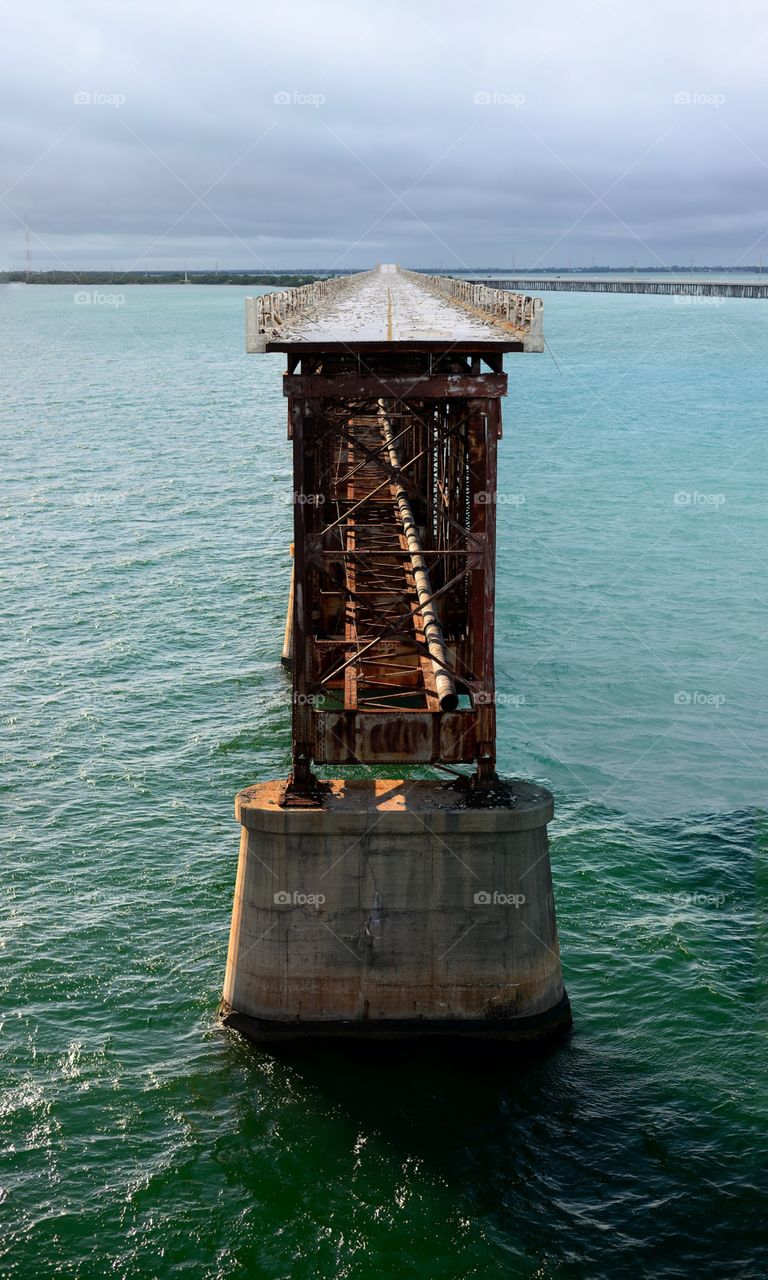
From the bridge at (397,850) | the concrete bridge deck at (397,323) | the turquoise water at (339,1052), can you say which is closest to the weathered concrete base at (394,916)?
the bridge at (397,850)

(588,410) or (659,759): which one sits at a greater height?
(588,410)

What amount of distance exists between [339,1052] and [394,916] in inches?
88.2

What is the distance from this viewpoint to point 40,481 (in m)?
68.4

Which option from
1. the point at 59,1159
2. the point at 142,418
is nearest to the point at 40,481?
the point at 142,418

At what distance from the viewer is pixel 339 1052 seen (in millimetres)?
18688

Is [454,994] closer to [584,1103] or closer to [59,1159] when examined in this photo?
[584,1103]

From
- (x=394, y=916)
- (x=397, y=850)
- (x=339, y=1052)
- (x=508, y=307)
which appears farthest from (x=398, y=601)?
(x=339, y=1052)

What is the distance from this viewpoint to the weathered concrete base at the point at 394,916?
18.3 meters

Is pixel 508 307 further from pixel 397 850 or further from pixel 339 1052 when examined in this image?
pixel 339 1052

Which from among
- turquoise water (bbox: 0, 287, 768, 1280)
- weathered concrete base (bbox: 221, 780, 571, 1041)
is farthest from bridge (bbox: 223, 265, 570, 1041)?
turquoise water (bbox: 0, 287, 768, 1280)

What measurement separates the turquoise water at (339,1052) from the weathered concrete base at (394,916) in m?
0.74

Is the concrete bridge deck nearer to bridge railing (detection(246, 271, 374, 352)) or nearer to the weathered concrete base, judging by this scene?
bridge railing (detection(246, 271, 374, 352))

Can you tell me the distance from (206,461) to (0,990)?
5918 centimetres

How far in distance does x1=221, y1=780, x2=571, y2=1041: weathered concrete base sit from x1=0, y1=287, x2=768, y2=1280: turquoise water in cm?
74
